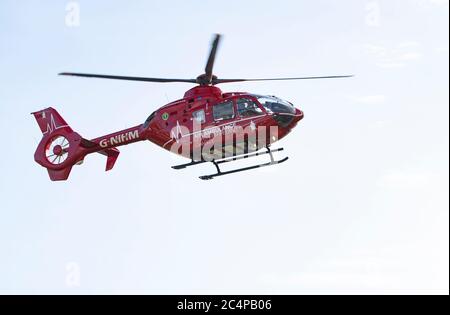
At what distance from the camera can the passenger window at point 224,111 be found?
75.7 ft

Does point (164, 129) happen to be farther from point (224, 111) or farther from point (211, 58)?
point (211, 58)

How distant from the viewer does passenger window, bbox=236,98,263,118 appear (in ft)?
74.9

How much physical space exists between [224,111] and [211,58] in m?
1.60

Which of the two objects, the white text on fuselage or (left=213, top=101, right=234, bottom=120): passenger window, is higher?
(left=213, top=101, right=234, bottom=120): passenger window

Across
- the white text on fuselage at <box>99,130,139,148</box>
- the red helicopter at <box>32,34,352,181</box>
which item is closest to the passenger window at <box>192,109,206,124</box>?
the red helicopter at <box>32,34,352,181</box>

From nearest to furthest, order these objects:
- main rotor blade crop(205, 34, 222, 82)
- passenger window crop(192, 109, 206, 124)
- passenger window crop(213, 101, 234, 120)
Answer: main rotor blade crop(205, 34, 222, 82)
passenger window crop(213, 101, 234, 120)
passenger window crop(192, 109, 206, 124)

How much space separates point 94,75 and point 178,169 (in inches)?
138

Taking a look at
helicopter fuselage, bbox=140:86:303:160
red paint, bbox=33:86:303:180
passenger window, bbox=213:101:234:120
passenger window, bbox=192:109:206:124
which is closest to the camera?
helicopter fuselage, bbox=140:86:303:160

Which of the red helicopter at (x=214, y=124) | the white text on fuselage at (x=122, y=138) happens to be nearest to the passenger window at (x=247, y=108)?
the red helicopter at (x=214, y=124)

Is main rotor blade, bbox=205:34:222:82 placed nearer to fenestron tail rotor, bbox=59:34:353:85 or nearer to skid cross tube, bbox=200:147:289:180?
fenestron tail rotor, bbox=59:34:353:85

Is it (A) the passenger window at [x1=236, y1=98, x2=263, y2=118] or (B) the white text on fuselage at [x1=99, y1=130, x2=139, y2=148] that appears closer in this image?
(A) the passenger window at [x1=236, y1=98, x2=263, y2=118]

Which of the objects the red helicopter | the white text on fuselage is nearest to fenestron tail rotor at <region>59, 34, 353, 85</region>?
the red helicopter

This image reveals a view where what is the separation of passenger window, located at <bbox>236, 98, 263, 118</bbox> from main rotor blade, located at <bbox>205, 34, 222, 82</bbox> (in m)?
1.18
